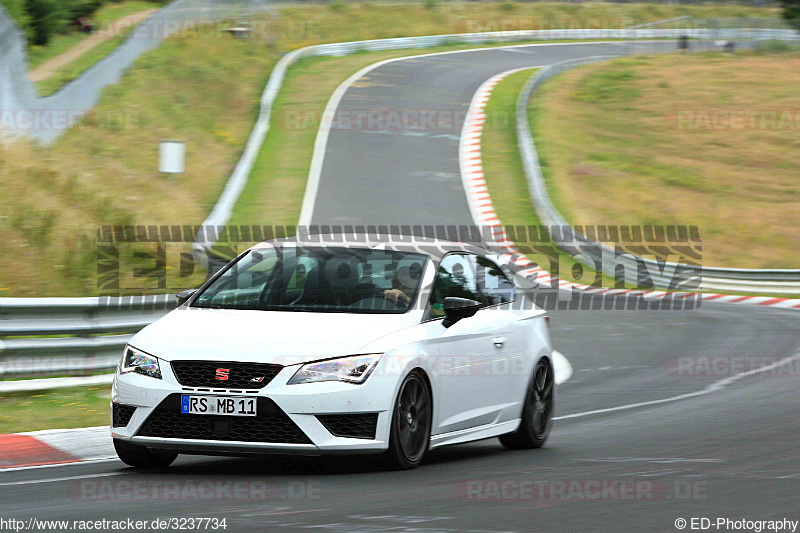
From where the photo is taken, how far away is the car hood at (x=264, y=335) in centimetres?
759

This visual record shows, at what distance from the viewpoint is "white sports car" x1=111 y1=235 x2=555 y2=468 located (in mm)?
7551

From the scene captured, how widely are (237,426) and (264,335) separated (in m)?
0.58

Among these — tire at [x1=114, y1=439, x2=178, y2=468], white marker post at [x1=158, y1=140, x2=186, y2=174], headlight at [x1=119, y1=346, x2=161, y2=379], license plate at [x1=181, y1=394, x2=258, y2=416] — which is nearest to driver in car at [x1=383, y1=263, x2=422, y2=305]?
license plate at [x1=181, y1=394, x2=258, y2=416]

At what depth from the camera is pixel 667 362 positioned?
1684 centimetres

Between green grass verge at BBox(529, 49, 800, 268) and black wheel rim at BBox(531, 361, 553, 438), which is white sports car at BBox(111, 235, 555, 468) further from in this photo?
green grass verge at BBox(529, 49, 800, 268)

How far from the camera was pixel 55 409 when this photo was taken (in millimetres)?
11094

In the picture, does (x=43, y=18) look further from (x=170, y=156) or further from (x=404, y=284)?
(x=404, y=284)

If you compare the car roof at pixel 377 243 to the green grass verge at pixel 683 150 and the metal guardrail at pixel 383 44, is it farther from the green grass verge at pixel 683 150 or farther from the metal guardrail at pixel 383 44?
the green grass verge at pixel 683 150

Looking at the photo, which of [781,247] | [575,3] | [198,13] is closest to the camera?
[781,247]

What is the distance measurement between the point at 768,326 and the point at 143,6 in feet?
120

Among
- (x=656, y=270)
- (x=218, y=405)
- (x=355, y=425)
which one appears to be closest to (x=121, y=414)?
(x=218, y=405)

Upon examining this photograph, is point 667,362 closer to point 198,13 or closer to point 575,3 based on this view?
point 198,13

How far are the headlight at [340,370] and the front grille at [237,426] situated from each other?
0.23m

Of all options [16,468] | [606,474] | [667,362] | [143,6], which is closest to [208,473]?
[16,468]
